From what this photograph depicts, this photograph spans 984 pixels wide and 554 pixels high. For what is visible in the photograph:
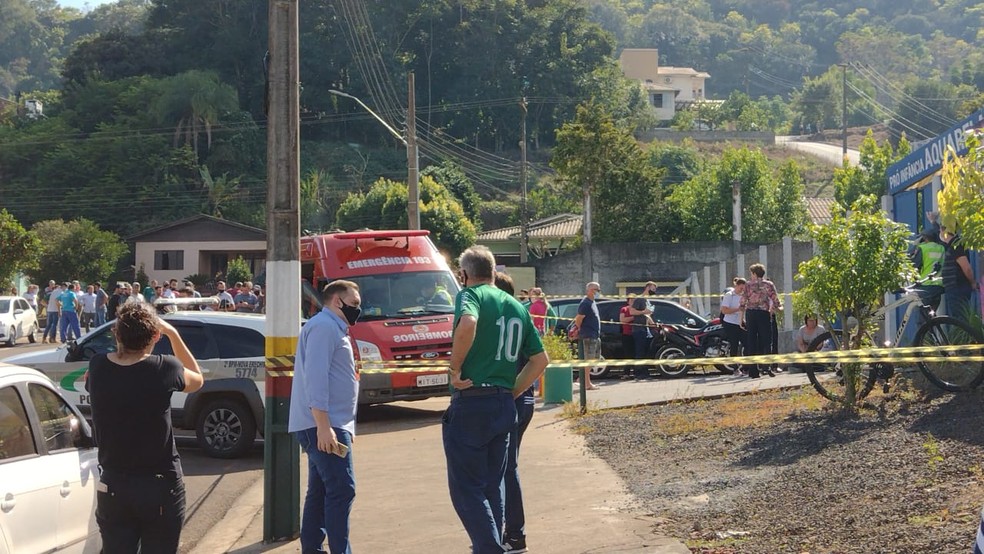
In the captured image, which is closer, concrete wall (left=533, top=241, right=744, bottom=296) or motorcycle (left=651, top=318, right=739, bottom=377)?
motorcycle (left=651, top=318, right=739, bottom=377)

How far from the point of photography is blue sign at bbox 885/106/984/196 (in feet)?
42.5

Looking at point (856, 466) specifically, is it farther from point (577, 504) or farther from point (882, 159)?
point (882, 159)

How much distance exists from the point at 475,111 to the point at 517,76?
4.44m

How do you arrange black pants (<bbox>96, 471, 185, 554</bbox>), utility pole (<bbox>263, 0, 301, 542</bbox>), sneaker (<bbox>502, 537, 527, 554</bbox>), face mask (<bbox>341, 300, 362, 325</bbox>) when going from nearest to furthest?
black pants (<bbox>96, 471, 185, 554</bbox>), face mask (<bbox>341, 300, 362, 325</bbox>), sneaker (<bbox>502, 537, 527, 554</bbox>), utility pole (<bbox>263, 0, 301, 542</bbox>)

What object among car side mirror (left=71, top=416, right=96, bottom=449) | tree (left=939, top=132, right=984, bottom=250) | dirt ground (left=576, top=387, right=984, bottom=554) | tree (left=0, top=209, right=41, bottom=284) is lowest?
dirt ground (left=576, top=387, right=984, bottom=554)

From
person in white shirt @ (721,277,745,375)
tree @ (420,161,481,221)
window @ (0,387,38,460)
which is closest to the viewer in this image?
window @ (0,387,38,460)

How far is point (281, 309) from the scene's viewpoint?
8453 millimetres

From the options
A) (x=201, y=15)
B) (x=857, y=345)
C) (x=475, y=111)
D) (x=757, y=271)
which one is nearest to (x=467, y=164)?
(x=475, y=111)

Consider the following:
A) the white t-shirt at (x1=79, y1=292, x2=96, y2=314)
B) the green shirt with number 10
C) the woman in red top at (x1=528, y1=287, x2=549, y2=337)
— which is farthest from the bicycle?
the white t-shirt at (x1=79, y1=292, x2=96, y2=314)

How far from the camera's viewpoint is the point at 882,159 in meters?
70.3

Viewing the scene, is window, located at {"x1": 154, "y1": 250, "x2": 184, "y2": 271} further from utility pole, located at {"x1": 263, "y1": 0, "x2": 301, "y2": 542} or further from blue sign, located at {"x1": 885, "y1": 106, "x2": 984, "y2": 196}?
utility pole, located at {"x1": 263, "y1": 0, "x2": 301, "y2": 542}

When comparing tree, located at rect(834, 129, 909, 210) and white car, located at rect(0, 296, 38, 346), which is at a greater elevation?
tree, located at rect(834, 129, 909, 210)

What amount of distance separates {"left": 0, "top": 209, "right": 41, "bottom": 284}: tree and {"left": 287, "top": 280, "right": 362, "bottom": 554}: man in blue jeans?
3667 cm

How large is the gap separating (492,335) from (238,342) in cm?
678
